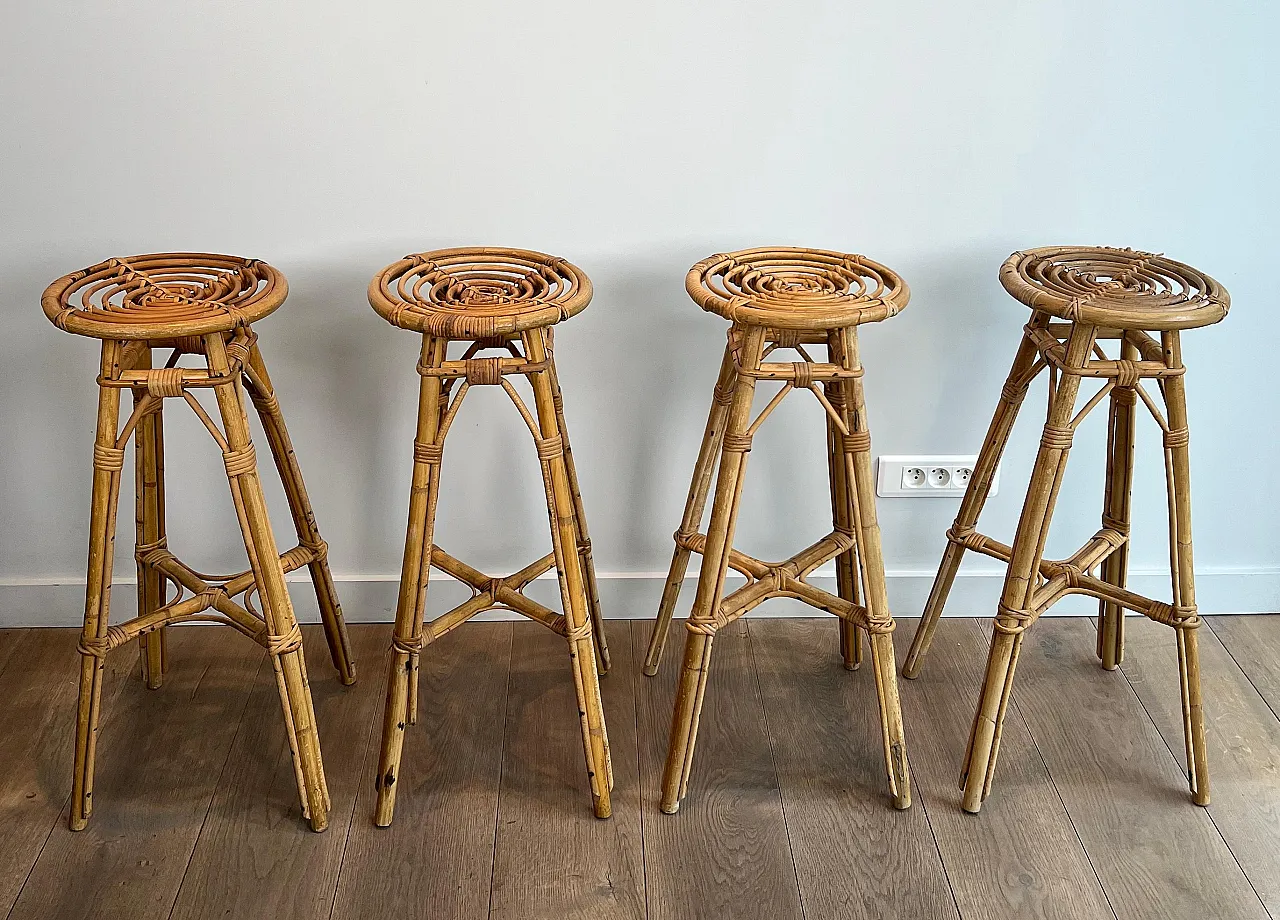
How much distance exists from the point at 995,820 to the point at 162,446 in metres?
1.54

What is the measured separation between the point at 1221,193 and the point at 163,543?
6.51 ft

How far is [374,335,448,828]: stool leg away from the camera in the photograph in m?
1.65

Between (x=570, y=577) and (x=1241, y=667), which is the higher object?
(x=570, y=577)

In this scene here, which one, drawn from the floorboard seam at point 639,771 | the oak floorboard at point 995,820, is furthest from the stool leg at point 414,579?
the oak floorboard at point 995,820

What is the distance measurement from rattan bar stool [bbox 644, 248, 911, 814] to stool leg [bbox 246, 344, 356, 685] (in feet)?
2.22

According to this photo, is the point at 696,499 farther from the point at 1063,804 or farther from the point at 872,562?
the point at 1063,804

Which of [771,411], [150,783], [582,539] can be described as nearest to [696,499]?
[582,539]

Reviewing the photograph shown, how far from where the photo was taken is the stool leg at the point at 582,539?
188cm

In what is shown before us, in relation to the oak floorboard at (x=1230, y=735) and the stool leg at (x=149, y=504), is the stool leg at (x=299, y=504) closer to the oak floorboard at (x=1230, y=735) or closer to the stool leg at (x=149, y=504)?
the stool leg at (x=149, y=504)

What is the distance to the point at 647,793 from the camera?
1.86 metres

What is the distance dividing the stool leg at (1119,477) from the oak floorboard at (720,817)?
2.30ft

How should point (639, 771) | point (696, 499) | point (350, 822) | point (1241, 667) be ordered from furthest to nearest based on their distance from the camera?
1. point (1241, 667)
2. point (696, 499)
3. point (639, 771)
4. point (350, 822)

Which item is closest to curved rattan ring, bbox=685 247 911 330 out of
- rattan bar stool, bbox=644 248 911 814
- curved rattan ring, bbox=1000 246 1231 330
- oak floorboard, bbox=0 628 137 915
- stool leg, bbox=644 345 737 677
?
rattan bar stool, bbox=644 248 911 814

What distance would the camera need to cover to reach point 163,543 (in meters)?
1.97
